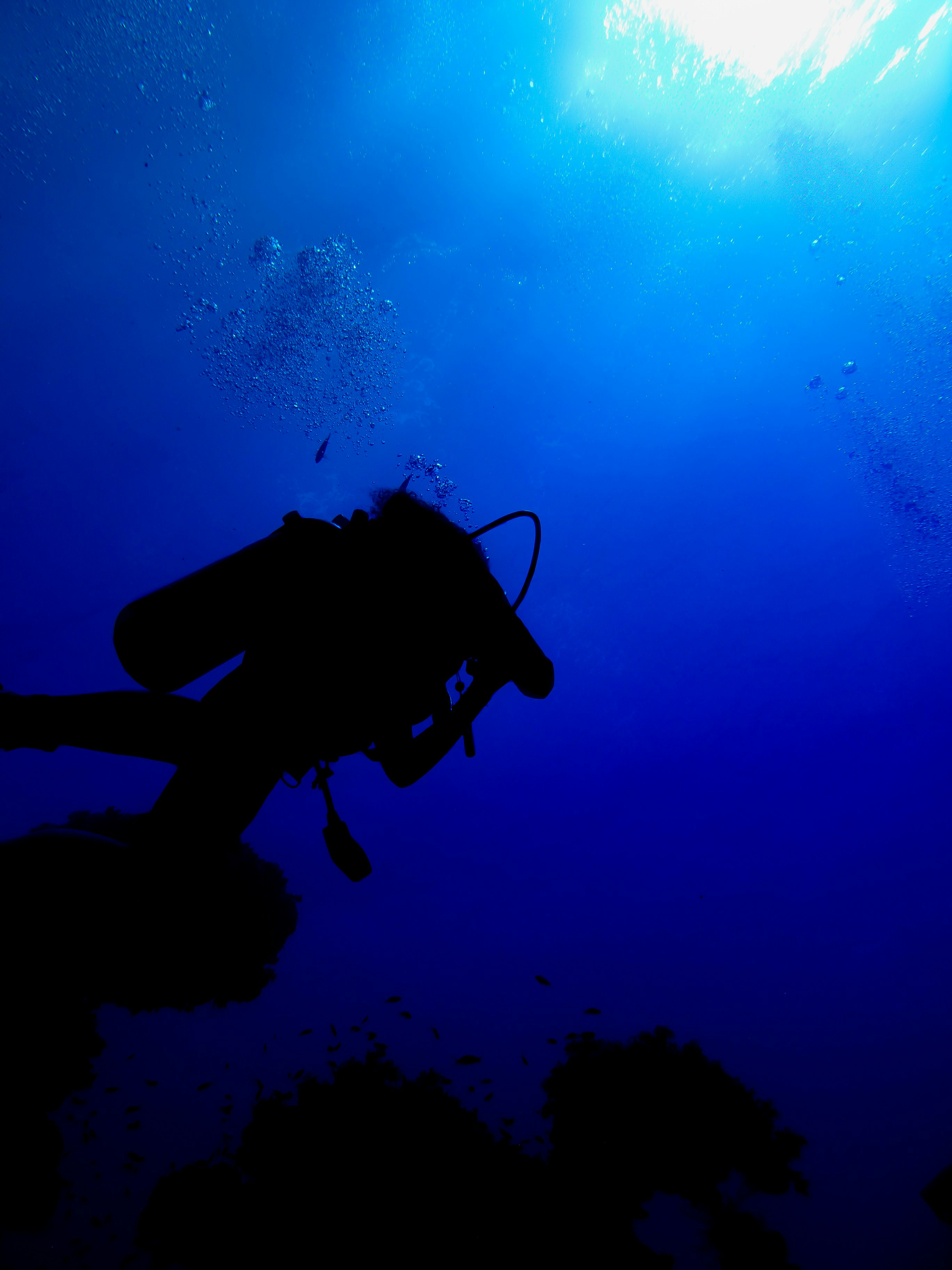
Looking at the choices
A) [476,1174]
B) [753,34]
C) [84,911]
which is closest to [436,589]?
[84,911]

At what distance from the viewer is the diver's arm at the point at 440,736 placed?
2494mm

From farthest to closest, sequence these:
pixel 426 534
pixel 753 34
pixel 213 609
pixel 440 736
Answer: pixel 753 34 → pixel 440 736 → pixel 426 534 → pixel 213 609

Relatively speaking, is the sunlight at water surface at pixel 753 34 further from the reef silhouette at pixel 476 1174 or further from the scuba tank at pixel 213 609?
the reef silhouette at pixel 476 1174

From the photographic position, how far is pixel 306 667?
2.23m

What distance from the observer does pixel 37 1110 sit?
921 centimetres

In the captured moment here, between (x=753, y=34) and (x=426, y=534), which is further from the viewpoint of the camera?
(x=753, y=34)

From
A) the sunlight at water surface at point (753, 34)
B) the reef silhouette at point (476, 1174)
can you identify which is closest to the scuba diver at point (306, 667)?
the reef silhouette at point (476, 1174)

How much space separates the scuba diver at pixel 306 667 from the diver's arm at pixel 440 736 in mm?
78

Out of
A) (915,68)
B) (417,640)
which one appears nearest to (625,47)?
(915,68)

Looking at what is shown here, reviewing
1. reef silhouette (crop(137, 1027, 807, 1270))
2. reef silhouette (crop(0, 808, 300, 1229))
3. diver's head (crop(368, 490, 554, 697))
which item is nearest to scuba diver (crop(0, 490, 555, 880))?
diver's head (crop(368, 490, 554, 697))

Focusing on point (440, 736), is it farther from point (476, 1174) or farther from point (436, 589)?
point (476, 1174)

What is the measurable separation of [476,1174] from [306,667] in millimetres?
10787

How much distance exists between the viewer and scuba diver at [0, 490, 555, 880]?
2.12 m

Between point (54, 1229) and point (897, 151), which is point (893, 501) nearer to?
point (897, 151)
